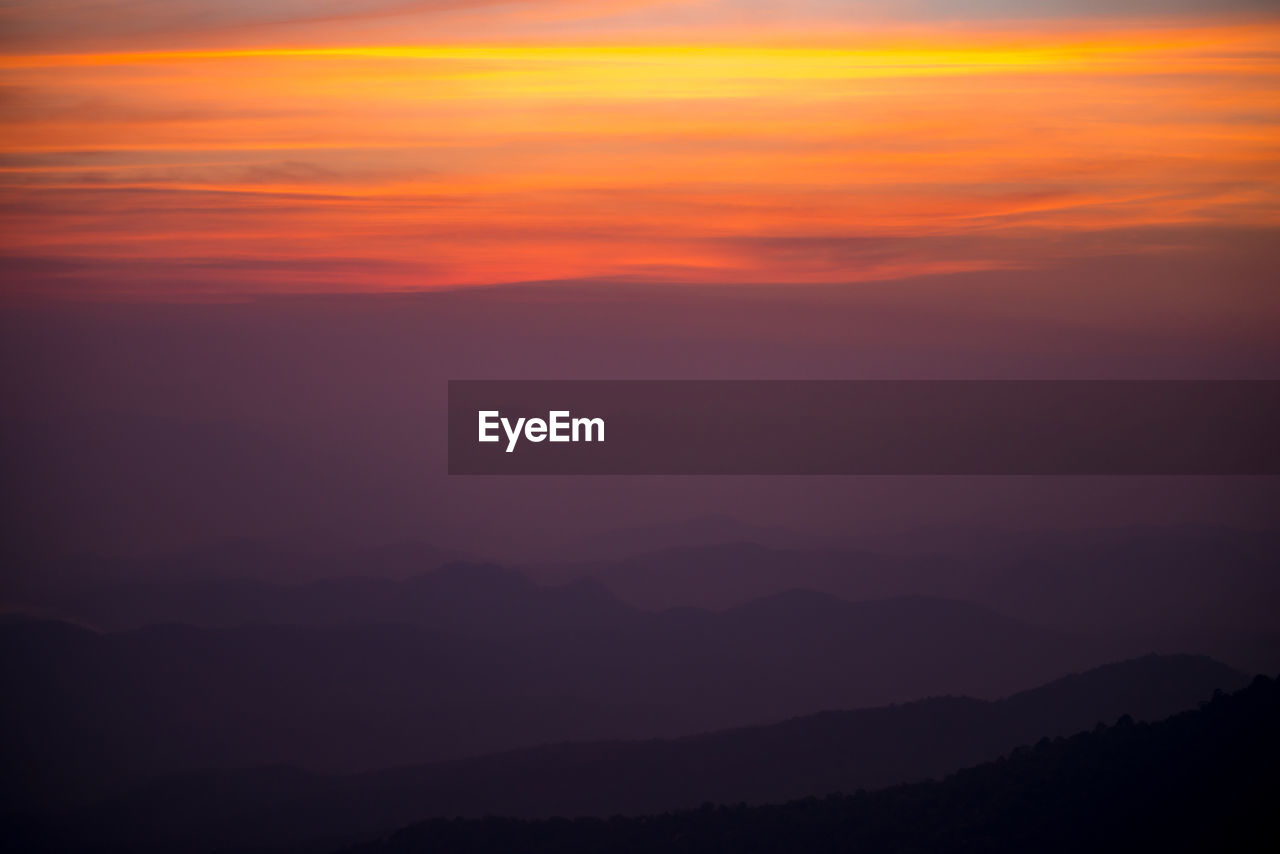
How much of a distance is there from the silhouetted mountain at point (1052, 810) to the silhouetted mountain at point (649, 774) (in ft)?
15.7

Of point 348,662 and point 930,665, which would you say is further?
point 348,662

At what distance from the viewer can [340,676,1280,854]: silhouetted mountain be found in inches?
426

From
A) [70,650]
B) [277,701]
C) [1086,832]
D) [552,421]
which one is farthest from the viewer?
[277,701]

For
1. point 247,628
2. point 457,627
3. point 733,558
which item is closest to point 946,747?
point 733,558

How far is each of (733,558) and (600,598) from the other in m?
3.54

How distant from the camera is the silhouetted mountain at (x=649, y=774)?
1900cm

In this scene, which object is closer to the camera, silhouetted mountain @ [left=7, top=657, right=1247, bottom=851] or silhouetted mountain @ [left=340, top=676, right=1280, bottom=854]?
silhouetted mountain @ [left=340, top=676, right=1280, bottom=854]

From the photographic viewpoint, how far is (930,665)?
22531mm

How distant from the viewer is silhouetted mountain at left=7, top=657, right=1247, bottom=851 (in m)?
19.0

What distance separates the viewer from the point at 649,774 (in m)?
20.2

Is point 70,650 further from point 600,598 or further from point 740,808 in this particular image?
point 740,808

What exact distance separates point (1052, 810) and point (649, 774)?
9.59 m

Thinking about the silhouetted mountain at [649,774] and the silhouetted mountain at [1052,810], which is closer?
the silhouetted mountain at [1052,810]

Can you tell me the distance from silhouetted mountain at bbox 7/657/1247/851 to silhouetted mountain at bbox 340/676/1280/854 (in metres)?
4.78
